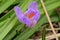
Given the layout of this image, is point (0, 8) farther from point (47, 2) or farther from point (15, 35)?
point (47, 2)

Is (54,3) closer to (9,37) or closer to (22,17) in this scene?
(9,37)

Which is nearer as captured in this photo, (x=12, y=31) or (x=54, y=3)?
(x=12, y=31)

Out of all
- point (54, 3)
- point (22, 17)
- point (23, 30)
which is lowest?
point (22, 17)

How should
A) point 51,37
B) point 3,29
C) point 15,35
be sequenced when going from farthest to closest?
point 51,37, point 15,35, point 3,29

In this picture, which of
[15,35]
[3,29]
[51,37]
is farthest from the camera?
[51,37]

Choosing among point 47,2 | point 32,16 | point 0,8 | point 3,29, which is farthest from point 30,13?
point 47,2

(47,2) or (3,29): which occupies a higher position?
(47,2)

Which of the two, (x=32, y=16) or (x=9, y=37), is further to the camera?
(x=9, y=37)

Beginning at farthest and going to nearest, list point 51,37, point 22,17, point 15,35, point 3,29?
point 51,37 → point 15,35 → point 3,29 → point 22,17

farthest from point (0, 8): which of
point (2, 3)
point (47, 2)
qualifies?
point (47, 2)
